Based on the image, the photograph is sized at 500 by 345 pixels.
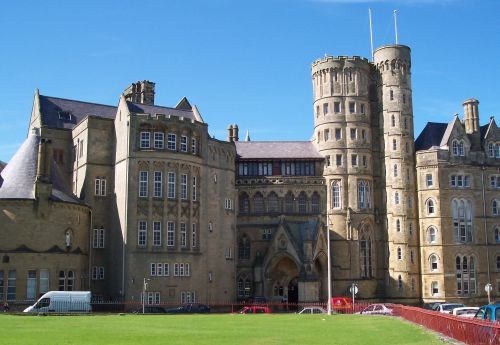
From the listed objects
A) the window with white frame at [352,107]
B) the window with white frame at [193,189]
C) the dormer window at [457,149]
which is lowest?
the window with white frame at [193,189]

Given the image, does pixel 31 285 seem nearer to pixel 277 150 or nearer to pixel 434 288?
pixel 277 150

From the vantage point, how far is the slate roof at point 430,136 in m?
80.4

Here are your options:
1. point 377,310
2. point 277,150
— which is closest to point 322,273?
point 277,150

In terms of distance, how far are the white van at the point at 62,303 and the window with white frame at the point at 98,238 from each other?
12.0 metres

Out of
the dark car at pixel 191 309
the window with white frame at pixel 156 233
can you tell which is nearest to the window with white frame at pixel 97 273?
the window with white frame at pixel 156 233

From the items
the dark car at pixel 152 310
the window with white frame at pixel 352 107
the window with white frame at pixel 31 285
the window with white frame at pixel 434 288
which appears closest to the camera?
the dark car at pixel 152 310

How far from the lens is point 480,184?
78875 mm

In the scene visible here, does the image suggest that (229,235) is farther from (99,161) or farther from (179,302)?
(99,161)

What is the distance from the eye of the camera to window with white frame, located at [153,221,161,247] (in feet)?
210

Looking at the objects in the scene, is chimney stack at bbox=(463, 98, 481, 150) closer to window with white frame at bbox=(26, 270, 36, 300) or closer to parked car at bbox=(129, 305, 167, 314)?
parked car at bbox=(129, 305, 167, 314)

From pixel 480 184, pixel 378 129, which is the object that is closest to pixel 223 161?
pixel 378 129

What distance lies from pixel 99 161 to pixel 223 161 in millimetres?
13571

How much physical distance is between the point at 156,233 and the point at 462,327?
139 ft

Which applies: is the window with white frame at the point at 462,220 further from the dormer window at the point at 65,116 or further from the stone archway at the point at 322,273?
the dormer window at the point at 65,116
